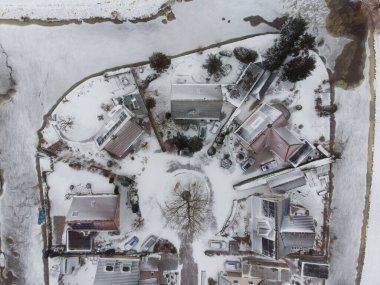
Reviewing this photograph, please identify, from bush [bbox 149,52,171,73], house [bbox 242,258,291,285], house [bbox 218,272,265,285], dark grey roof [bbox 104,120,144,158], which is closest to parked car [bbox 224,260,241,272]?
house [bbox 218,272,265,285]

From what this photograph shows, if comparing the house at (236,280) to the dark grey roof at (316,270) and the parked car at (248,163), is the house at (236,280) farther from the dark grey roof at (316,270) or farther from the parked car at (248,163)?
the parked car at (248,163)

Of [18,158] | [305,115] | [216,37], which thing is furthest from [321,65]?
[18,158]

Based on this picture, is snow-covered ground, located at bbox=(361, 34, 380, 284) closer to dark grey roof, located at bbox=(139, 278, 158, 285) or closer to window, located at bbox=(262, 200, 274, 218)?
window, located at bbox=(262, 200, 274, 218)

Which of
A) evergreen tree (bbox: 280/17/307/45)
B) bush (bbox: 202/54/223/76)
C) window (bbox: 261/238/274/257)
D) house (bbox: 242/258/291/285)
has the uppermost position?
evergreen tree (bbox: 280/17/307/45)

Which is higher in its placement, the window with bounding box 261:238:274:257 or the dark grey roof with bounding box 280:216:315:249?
the dark grey roof with bounding box 280:216:315:249

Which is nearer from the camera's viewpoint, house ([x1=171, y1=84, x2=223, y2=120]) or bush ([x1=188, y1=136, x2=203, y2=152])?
house ([x1=171, y1=84, x2=223, y2=120])

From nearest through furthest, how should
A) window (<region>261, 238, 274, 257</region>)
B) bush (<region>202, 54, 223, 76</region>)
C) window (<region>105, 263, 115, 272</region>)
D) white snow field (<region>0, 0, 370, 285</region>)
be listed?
window (<region>261, 238, 274, 257</region>)
window (<region>105, 263, 115, 272</region>)
bush (<region>202, 54, 223, 76</region>)
white snow field (<region>0, 0, 370, 285</region>)
